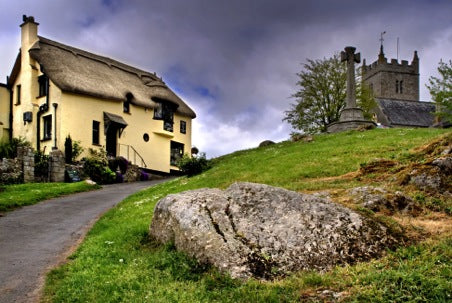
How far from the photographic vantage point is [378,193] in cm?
1038

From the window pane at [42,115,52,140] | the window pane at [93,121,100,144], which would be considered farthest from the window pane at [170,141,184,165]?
the window pane at [42,115,52,140]

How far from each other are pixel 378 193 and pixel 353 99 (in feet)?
76.0

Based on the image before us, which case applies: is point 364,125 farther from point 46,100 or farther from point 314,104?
point 46,100

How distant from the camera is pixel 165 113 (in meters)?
44.3

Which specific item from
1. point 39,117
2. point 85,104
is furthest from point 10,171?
point 85,104

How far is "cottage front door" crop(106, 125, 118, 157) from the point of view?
127ft

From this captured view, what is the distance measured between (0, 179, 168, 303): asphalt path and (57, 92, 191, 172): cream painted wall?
1489 cm

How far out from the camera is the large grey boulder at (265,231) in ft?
25.1

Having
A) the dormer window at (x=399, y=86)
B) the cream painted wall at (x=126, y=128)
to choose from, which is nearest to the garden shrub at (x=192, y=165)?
the cream painted wall at (x=126, y=128)

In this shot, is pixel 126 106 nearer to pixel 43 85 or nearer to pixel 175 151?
pixel 43 85

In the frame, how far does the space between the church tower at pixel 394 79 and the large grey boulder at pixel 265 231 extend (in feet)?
271

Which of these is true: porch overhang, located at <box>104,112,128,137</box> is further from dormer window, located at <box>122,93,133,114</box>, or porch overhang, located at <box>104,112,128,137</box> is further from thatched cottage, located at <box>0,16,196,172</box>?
dormer window, located at <box>122,93,133,114</box>

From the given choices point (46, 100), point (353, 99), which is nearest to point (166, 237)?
point (353, 99)

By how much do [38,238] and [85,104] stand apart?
2525 centimetres
